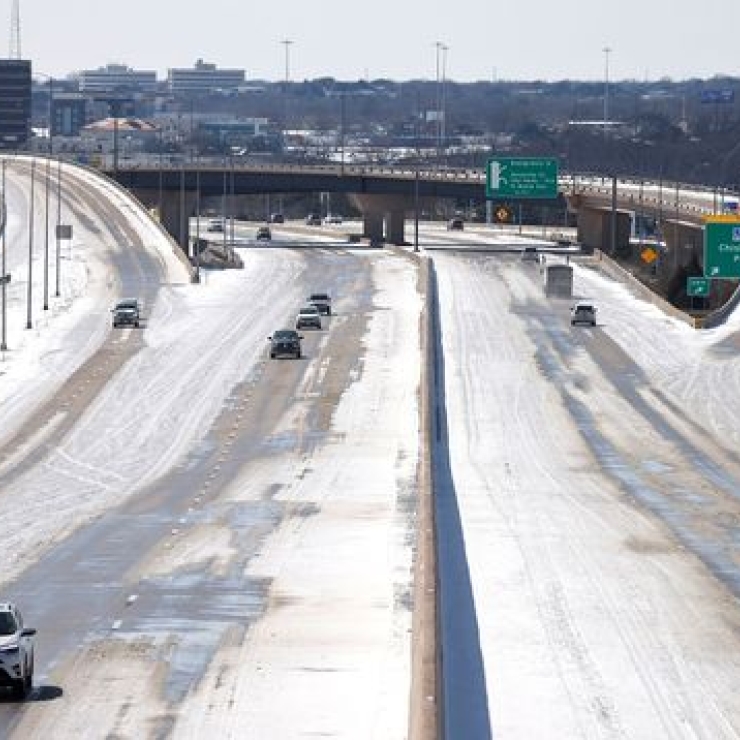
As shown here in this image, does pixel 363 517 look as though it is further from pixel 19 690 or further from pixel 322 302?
pixel 322 302

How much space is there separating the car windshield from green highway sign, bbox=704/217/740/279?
8051 cm

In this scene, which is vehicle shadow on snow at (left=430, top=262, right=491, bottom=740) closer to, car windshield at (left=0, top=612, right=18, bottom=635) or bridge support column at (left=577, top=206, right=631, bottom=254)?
car windshield at (left=0, top=612, right=18, bottom=635)

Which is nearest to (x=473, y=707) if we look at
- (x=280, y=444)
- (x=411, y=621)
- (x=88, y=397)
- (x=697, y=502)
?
(x=411, y=621)

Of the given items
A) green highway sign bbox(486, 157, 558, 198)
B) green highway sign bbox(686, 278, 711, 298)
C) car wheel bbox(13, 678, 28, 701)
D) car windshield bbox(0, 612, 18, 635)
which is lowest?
green highway sign bbox(686, 278, 711, 298)

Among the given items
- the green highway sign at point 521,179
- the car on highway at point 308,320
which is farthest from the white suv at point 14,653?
the green highway sign at point 521,179

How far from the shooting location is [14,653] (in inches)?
1423

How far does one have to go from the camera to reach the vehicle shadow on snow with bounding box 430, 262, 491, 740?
37688 mm

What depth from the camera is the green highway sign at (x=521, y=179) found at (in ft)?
525

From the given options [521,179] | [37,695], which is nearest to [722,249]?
[521,179]

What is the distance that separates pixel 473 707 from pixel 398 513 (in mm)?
23284

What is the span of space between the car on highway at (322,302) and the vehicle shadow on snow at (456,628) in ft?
157

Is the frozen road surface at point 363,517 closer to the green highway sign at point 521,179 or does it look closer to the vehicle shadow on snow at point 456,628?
the vehicle shadow on snow at point 456,628

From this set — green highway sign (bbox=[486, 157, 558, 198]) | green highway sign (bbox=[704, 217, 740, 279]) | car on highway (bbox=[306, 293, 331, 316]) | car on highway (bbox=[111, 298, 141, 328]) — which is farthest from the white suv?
green highway sign (bbox=[486, 157, 558, 198])

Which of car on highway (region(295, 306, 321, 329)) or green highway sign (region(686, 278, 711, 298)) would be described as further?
green highway sign (region(686, 278, 711, 298))
